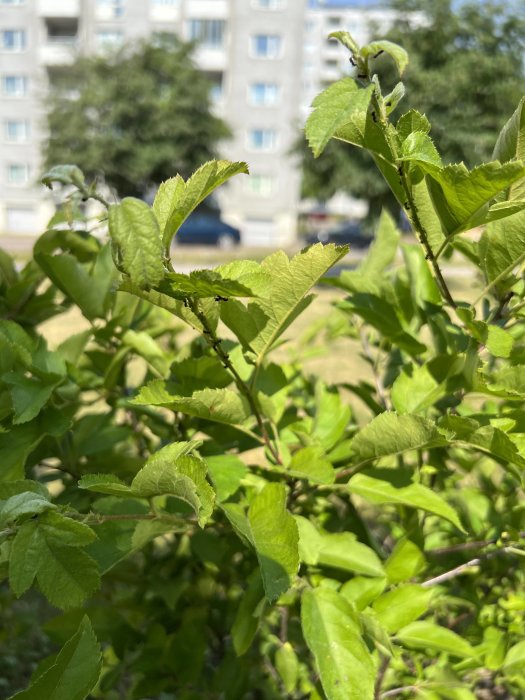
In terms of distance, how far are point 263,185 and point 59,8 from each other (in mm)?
9056

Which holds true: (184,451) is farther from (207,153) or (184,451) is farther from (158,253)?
(207,153)

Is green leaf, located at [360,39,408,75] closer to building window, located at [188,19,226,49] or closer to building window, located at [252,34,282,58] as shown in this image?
building window, located at [252,34,282,58]

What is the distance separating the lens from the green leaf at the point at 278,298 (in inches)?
24.5

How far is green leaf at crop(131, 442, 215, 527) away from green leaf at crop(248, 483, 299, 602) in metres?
0.10

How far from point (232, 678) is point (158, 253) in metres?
0.98

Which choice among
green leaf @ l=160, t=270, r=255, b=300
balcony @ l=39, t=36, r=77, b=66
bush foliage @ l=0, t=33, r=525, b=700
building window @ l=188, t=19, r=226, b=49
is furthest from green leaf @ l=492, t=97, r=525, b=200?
balcony @ l=39, t=36, r=77, b=66

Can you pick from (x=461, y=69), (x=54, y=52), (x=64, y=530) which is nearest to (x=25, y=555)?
(x=64, y=530)

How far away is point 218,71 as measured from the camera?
68.7 feet

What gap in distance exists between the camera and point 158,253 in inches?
20.2

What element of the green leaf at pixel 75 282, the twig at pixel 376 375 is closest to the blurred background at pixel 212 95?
the twig at pixel 376 375

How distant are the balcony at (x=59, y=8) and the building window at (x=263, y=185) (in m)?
8.16

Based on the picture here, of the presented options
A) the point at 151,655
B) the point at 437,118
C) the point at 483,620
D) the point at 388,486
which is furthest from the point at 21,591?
the point at 437,118

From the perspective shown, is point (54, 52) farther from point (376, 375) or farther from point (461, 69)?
point (376, 375)

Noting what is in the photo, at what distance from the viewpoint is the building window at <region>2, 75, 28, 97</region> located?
821 inches
